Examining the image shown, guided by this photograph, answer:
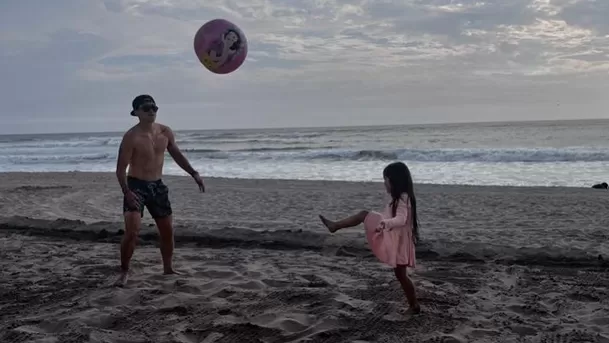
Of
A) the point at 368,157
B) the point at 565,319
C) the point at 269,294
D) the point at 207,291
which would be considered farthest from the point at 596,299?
the point at 368,157

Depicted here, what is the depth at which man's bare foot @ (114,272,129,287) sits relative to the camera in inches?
198

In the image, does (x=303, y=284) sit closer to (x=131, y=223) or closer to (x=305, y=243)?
(x=131, y=223)

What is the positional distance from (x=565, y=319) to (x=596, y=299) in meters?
0.70

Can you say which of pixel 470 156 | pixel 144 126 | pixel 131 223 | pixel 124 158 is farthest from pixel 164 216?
pixel 470 156

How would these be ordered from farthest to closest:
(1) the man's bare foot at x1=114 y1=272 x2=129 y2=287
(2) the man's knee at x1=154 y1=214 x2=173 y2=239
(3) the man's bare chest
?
(2) the man's knee at x1=154 y1=214 x2=173 y2=239, (3) the man's bare chest, (1) the man's bare foot at x1=114 y1=272 x2=129 y2=287

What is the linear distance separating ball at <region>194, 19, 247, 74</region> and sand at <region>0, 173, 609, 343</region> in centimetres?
206

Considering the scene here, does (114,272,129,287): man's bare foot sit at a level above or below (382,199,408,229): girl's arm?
below

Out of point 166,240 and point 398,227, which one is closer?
point 398,227

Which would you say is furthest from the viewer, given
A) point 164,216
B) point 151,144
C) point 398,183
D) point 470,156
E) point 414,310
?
point 470,156

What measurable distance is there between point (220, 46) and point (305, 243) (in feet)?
8.36

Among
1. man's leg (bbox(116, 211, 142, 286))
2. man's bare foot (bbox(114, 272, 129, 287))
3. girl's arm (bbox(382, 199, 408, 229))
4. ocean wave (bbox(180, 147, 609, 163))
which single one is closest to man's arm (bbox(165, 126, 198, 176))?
man's leg (bbox(116, 211, 142, 286))

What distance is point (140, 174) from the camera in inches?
206

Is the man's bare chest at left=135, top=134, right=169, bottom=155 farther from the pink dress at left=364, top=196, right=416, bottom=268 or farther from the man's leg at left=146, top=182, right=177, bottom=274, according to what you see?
the pink dress at left=364, top=196, right=416, bottom=268

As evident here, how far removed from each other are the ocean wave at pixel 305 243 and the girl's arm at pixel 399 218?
2.23m
